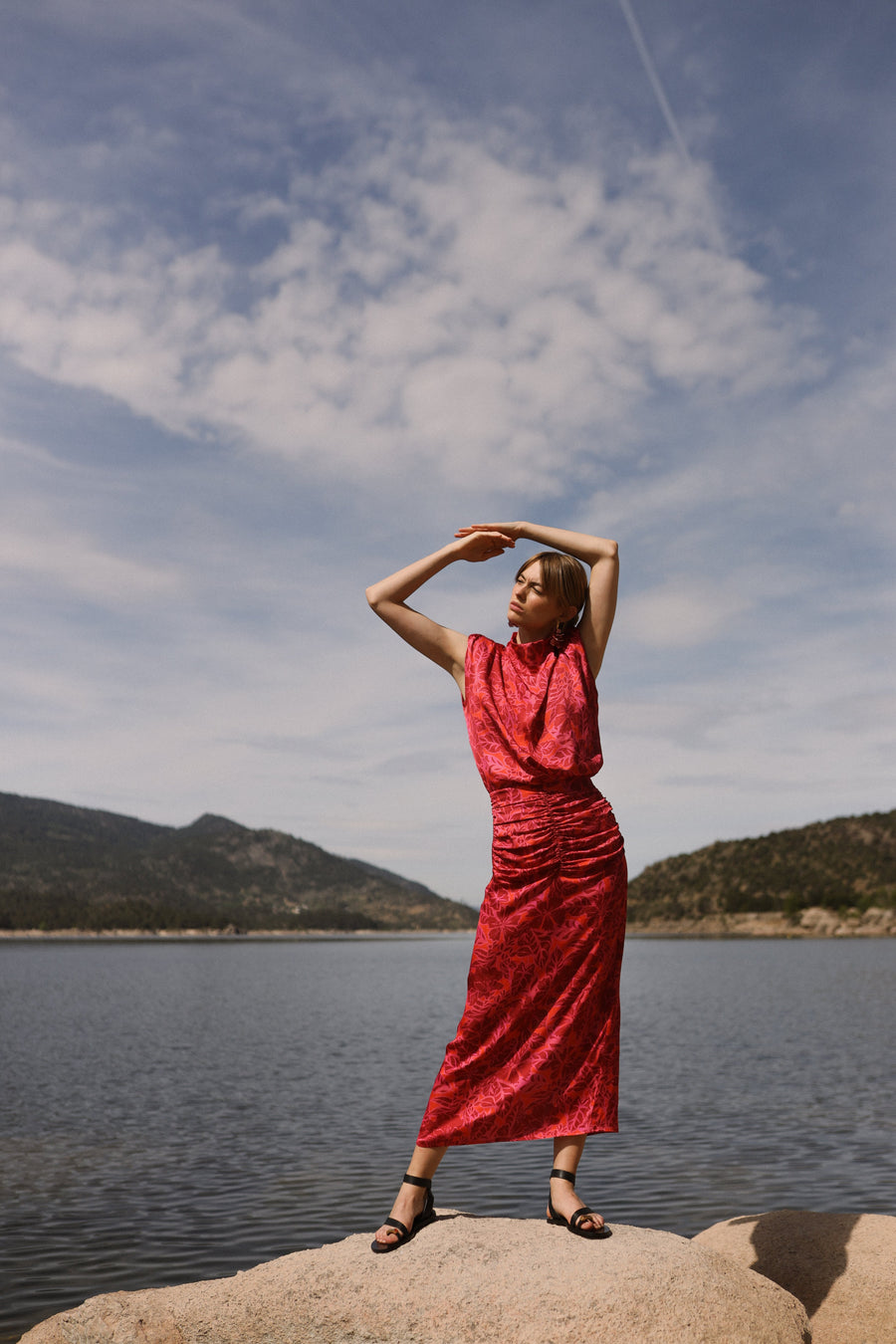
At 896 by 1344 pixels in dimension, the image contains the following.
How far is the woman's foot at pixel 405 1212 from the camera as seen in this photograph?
4707 millimetres

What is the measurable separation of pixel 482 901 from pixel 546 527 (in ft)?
6.28

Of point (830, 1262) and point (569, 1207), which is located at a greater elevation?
point (569, 1207)

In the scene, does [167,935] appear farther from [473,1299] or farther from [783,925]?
[473,1299]

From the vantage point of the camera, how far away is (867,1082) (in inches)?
734

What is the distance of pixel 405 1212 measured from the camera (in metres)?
4.83

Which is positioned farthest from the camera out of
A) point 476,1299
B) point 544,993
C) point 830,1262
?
point 830,1262

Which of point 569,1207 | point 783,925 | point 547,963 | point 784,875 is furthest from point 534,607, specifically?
point 784,875

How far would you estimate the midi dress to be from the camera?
4.96m

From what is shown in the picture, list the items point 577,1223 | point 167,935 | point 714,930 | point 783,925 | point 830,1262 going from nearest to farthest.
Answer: point 577,1223 < point 830,1262 < point 783,925 < point 714,930 < point 167,935

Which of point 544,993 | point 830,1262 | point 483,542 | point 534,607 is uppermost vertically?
point 483,542

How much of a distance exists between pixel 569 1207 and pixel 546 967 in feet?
3.65

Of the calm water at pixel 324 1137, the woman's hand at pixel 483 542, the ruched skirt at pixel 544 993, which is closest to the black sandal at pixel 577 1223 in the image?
the ruched skirt at pixel 544 993

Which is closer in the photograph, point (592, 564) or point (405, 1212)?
point (405, 1212)

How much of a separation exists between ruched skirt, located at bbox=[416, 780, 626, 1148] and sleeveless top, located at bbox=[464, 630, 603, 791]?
144 mm
